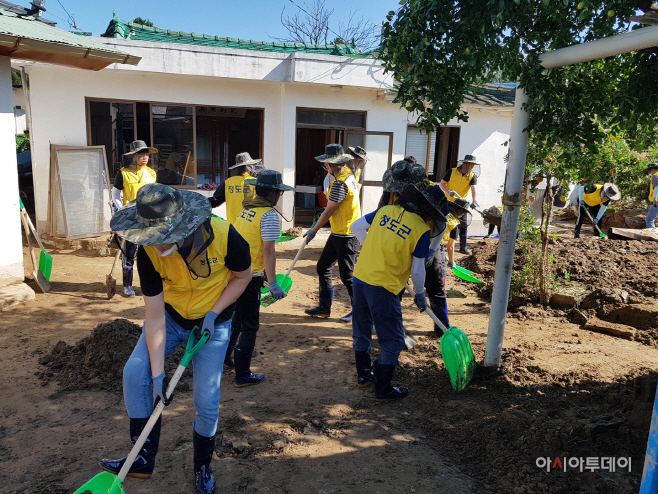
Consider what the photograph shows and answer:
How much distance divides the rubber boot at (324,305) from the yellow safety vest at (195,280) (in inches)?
126

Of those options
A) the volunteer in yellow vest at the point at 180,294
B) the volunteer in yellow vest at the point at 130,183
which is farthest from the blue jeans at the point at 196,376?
the volunteer in yellow vest at the point at 130,183

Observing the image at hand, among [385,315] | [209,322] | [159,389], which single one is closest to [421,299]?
[385,315]

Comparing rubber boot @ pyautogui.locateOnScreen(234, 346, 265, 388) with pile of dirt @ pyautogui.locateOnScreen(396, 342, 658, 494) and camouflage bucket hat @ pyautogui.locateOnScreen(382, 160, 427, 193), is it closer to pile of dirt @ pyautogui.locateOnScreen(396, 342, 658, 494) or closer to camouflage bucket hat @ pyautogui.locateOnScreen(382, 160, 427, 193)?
pile of dirt @ pyautogui.locateOnScreen(396, 342, 658, 494)

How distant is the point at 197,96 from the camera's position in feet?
31.7

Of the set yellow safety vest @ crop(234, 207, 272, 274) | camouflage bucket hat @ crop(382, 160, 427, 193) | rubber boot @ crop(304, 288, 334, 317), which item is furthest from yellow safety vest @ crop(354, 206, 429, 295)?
rubber boot @ crop(304, 288, 334, 317)

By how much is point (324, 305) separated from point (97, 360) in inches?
103

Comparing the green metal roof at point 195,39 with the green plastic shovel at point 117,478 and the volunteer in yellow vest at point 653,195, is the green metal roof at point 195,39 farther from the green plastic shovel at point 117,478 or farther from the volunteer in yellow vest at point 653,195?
the green plastic shovel at point 117,478

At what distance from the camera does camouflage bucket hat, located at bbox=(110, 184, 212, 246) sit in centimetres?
238

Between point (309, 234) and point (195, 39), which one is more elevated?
point (195, 39)

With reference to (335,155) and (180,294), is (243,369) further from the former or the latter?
(335,155)

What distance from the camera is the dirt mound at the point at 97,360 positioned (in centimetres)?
407

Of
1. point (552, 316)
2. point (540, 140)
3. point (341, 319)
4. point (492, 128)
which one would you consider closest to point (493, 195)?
point (492, 128)

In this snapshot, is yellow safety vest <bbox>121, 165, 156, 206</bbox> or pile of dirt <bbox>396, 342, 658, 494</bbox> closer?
pile of dirt <bbox>396, 342, 658, 494</bbox>

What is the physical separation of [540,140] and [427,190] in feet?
3.47
